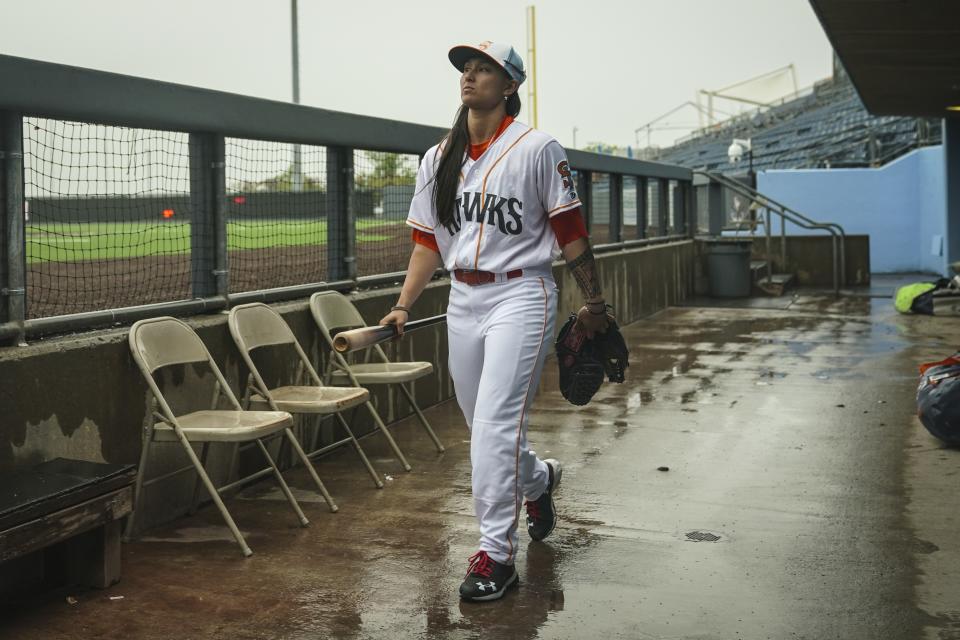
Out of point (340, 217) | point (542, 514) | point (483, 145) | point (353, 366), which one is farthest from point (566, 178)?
point (340, 217)

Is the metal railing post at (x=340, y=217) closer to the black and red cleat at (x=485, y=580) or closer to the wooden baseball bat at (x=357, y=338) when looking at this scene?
the wooden baseball bat at (x=357, y=338)

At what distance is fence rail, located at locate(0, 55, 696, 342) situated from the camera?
4.53m

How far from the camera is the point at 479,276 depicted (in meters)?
4.16

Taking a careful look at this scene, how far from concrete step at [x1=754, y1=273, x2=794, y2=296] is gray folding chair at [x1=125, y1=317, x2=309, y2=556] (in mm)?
13223

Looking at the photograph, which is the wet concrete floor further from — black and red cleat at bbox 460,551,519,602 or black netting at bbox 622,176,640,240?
black netting at bbox 622,176,640,240

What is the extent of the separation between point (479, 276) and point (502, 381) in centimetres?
42

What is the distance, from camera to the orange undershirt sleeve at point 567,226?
13.8ft

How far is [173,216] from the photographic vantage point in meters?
6.36

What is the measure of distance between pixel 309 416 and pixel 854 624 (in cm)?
353

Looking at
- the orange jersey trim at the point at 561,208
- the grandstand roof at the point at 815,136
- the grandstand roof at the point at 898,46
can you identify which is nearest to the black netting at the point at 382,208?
the orange jersey trim at the point at 561,208

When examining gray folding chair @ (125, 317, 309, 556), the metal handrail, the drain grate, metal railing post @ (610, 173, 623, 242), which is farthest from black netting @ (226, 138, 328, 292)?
the metal handrail

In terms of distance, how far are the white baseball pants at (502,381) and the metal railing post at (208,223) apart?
216 centimetres

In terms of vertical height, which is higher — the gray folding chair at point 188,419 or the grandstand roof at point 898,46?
the grandstand roof at point 898,46

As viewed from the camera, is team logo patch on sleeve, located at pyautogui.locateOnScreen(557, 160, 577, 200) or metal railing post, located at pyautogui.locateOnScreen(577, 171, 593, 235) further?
metal railing post, located at pyautogui.locateOnScreen(577, 171, 593, 235)
